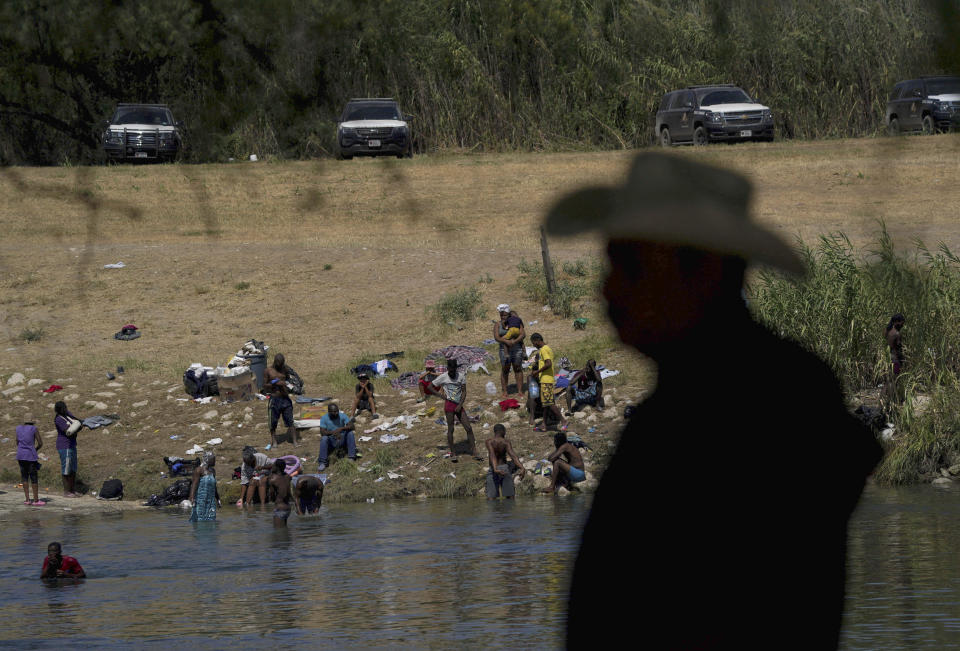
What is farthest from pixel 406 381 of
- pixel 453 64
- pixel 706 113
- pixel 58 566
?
pixel 706 113

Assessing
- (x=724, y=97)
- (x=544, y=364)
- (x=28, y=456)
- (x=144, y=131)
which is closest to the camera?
(x=724, y=97)

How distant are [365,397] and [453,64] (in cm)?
1335

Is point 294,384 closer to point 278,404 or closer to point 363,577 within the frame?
point 278,404

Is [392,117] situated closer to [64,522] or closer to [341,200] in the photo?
[341,200]

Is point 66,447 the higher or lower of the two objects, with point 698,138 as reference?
lower

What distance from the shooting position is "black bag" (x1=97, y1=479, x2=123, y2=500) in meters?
17.1

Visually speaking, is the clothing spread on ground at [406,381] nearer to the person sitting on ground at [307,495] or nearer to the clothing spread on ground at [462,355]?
the clothing spread on ground at [462,355]

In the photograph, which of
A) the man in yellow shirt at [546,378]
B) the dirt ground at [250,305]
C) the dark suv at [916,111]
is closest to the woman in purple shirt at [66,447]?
the dirt ground at [250,305]

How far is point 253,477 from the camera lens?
54.3ft

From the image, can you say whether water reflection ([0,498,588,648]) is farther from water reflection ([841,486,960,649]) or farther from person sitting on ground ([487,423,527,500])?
water reflection ([841,486,960,649])

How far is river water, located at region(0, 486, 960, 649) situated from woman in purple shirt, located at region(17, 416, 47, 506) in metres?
0.51

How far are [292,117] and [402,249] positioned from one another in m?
21.0

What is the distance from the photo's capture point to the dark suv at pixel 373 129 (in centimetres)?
566

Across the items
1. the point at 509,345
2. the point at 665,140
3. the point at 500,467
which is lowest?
the point at 500,467
